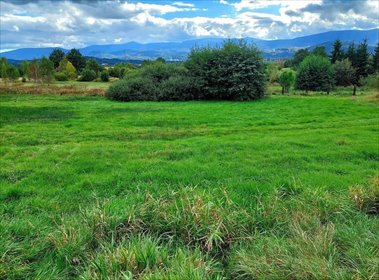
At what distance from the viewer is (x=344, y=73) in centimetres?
6550

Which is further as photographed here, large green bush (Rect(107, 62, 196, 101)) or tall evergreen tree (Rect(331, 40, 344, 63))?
tall evergreen tree (Rect(331, 40, 344, 63))

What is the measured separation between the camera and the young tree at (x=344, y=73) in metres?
65.2

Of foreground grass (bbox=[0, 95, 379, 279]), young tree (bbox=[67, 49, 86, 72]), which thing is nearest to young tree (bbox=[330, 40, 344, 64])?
young tree (bbox=[67, 49, 86, 72])

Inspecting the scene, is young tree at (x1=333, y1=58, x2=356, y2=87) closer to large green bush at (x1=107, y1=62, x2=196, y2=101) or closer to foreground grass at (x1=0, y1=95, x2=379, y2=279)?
large green bush at (x1=107, y1=62, x2=196, y2=101)

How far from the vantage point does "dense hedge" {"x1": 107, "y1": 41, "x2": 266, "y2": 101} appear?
32.2 m

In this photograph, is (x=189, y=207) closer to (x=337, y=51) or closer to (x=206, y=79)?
(x=206, y=79)

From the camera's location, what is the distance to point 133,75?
34.2 meters

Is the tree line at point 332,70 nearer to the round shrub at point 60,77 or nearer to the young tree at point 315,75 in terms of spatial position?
the young tree at point 315,75

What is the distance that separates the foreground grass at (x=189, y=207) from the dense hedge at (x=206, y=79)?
1960cm

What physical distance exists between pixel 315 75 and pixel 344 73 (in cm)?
1078

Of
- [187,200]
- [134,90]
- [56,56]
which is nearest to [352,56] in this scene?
[134,90]

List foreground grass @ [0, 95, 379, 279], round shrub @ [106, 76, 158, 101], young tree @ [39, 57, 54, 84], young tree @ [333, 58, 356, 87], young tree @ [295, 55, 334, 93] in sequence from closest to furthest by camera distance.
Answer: foreground grass @ [0, 95, 379, 279] < round shrub @ [106, 76, 158, 101] < young tree @ [39, 57, 54, 84] < young tree @ [295, 55, 334, 93] < young tree @ [333, 58, 356, 87]

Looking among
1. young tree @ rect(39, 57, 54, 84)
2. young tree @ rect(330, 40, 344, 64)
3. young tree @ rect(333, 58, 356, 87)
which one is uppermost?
young tree @ rect(330, 40, 344, 64)

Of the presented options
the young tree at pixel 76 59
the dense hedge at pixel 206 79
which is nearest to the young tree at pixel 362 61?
the dense hedge at pixel 206 79
